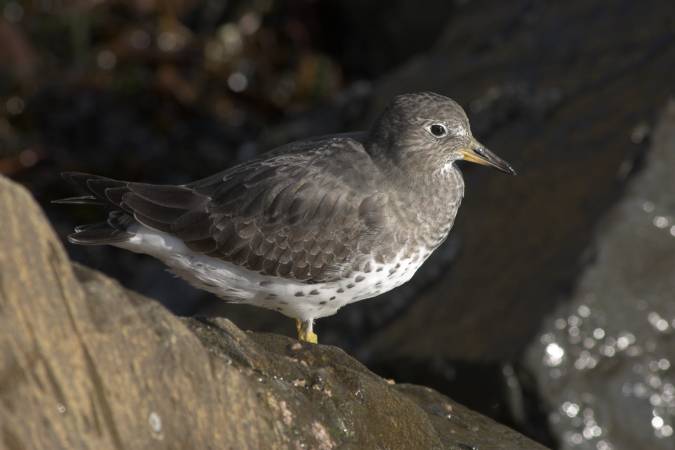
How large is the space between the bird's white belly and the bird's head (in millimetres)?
582

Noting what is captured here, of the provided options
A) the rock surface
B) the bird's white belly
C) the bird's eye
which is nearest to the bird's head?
the bird's eye

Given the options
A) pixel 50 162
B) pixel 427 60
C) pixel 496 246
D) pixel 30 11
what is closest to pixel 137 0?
pixel 30 11

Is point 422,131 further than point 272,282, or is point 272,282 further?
point 422,131

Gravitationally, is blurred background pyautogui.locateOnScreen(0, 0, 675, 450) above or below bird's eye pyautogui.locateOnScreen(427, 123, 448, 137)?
below

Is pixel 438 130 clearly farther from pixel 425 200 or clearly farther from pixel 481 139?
pixel 481 139

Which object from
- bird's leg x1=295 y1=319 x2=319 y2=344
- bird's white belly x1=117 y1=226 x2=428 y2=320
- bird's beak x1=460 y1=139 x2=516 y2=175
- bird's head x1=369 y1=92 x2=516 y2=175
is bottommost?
bird's leg x1=295 y1=319 x2=319 y2=344

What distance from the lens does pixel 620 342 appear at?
24.4 feet

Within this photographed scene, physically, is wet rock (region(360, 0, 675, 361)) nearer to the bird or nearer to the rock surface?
the bird

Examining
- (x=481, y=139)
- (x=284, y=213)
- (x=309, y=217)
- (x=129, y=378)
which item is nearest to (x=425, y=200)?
(x=309, y=217)

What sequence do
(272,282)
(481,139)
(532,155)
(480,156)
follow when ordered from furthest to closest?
1. (481,139)
2. (532,155)
3. (480,156)
4. (272,282)

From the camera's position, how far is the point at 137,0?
44.8ft

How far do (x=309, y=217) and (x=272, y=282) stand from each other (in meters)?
0.40

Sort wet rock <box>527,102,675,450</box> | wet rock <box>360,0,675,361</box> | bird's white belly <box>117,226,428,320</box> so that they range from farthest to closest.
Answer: wet rock <box>360,0,675,361</box>
wet rock <box>527,102,675,450</box>
bird's white belly <box>117,226,428,320</box>

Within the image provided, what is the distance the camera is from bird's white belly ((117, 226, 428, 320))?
6340 mm
